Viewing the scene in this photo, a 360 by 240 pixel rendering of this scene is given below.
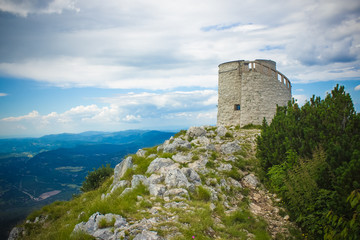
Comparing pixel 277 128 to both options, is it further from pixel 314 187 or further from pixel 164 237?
pixel 164 237

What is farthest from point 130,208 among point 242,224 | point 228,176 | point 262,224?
point 228,176

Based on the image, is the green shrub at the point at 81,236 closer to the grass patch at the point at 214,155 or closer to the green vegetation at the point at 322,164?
the green vegetation at the point at 322,164

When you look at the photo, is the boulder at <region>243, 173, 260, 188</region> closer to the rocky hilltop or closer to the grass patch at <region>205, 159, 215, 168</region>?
the rocky hilltop

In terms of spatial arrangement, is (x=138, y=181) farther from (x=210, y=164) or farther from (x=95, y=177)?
(x=95, y=177)

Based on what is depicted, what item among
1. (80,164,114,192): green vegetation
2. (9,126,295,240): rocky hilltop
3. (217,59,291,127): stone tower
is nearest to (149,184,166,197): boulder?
(9,126,295,240): rocky hilltop

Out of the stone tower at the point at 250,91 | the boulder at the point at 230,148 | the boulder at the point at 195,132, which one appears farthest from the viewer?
the stone tower at the point at 250,91

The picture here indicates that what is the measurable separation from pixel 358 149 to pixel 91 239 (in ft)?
29.1

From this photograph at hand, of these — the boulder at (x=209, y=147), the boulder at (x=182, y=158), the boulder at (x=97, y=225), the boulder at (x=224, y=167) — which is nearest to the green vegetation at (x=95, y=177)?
the boulder at (x=182, y=158)

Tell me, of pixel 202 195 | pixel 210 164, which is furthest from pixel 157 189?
pixel 210 164

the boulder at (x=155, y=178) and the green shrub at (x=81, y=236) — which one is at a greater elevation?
the boulder at (x=155, y=178)

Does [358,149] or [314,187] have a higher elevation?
[358,149]

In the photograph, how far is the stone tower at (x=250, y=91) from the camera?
2239cm

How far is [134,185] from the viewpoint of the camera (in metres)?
9.76

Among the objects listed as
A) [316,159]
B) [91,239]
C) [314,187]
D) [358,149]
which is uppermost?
[358,149]
